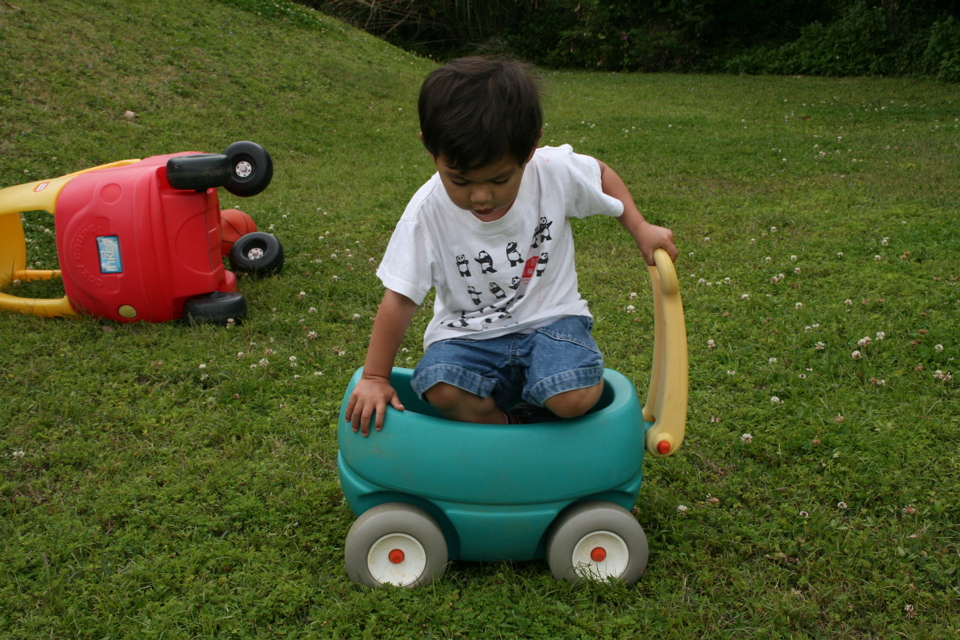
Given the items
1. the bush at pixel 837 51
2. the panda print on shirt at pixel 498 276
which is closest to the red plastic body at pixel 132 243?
the panda print on shirt at pixel 498 276

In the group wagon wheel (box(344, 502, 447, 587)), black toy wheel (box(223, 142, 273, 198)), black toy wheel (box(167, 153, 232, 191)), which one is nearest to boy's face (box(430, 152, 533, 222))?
wagon wheel (box(344, 502, 447, 587))

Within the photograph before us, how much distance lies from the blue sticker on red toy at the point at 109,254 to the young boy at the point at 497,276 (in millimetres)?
A: 2134

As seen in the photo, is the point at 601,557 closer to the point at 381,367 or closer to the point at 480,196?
the point at 381,367

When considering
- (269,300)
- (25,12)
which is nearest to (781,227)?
(269,300)

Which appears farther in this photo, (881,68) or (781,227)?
(881,68)

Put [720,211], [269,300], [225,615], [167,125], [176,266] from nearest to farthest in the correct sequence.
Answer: [225,615]
[176,266]
[269,300]
[720,211]
[167,125]

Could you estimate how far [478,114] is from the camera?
1960 millimetres

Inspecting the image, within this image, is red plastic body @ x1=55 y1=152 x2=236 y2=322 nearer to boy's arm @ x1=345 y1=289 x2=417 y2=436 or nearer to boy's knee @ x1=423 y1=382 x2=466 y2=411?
boy's arm @ x1=345 y1=289 x2=417 y2=436

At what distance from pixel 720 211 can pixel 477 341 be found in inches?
161

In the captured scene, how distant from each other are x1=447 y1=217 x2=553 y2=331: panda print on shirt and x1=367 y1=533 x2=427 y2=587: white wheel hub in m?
0.64

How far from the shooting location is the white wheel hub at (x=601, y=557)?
7.37 ft

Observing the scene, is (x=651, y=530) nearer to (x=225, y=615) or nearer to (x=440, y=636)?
(x=440, y=636)

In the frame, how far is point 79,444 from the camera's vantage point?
294 centimetres

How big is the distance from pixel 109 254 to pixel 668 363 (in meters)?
2.85
